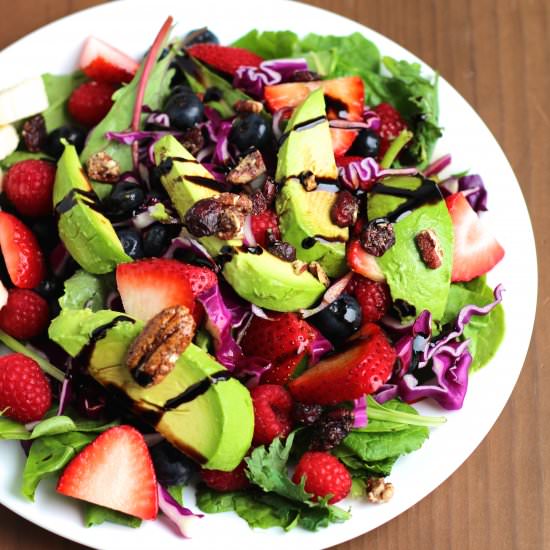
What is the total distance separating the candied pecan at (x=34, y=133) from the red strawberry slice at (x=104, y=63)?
206mm

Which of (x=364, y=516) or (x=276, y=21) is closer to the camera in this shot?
(x=364, y=516)

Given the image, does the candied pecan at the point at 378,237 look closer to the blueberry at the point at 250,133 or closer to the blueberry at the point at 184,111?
the blueberry at the point at 250,133

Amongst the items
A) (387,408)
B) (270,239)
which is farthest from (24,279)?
(387,408)

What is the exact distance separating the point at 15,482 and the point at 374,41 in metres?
1.65

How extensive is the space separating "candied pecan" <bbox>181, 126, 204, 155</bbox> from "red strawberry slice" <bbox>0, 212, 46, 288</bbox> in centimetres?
50

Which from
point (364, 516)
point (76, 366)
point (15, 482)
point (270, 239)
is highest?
point (270, 239)

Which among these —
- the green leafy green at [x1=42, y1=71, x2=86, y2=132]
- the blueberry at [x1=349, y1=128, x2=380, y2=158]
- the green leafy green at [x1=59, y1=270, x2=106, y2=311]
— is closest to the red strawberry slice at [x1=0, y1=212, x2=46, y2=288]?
the green leafy green at [x1=59, y1=270, x2=106, y2=311]

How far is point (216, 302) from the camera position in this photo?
212cm

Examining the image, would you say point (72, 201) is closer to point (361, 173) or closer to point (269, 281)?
point (269, 281)

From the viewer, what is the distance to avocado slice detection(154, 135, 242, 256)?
2.14 metres

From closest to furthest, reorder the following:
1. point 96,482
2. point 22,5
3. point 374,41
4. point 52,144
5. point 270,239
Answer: point 96,482, point 270,239, point 52,144, point 374,41, point 22,5

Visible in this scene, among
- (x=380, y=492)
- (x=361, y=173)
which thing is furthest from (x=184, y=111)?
(x=380, y=492)

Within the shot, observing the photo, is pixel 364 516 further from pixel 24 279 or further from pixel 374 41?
pixel 374 41

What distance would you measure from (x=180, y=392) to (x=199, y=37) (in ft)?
3.76
